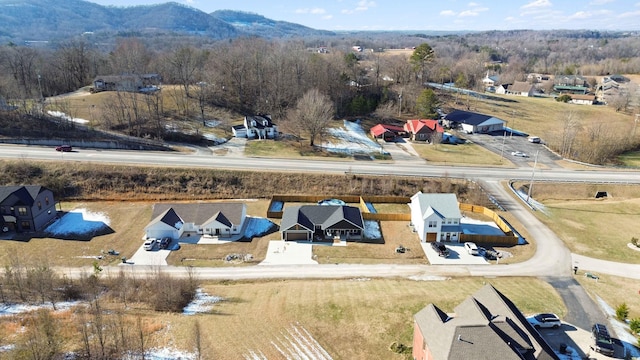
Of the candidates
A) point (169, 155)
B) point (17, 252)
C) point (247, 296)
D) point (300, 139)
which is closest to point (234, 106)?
point (300, 139)

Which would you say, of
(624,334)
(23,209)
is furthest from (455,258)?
(23,209)

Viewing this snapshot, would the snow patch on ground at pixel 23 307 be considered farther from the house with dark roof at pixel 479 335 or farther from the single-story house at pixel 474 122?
the single-story house at pixel 474 122

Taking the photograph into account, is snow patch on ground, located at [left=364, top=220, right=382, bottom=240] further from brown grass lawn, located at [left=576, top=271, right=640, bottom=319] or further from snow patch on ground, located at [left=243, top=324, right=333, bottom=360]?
brown grass lawn, located at [left=576, top=271, right=640, bottom=319]

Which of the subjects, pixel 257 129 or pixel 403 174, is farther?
pixel 257 129

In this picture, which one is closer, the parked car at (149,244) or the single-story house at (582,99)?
the parked car at (149,244)

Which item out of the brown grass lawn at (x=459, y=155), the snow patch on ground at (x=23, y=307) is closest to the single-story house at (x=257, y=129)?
the brown grass lawn at (x=459, y=155)

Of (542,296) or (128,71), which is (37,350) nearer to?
(542,296)

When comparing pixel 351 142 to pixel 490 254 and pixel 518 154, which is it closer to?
pixel 518 154
